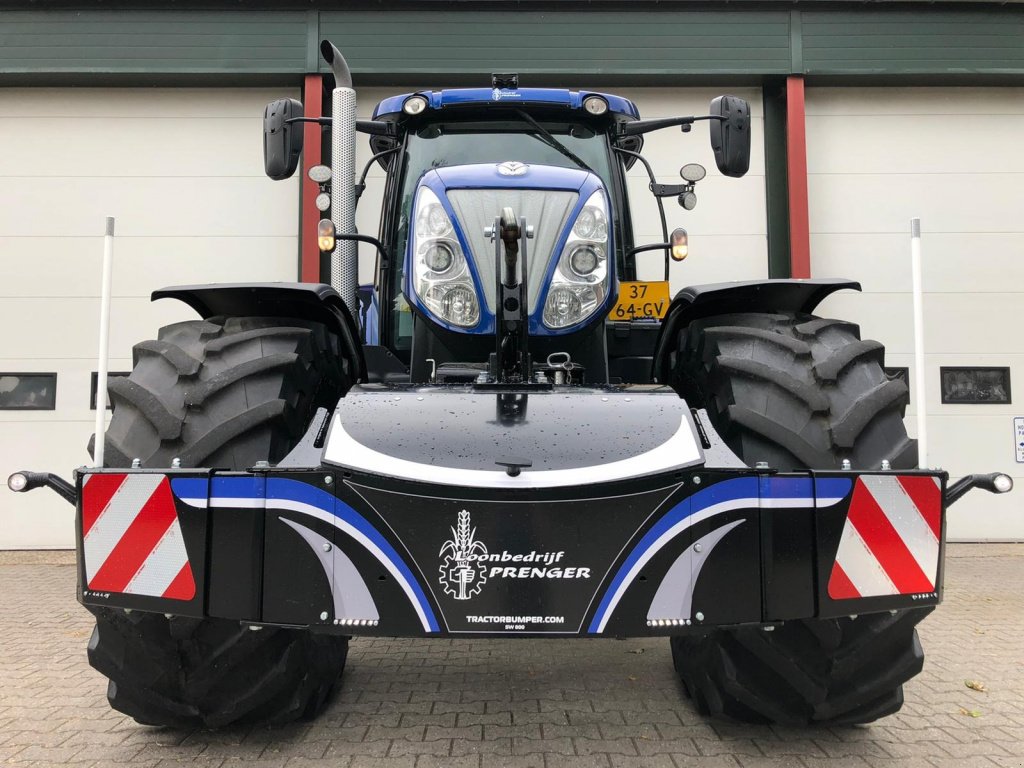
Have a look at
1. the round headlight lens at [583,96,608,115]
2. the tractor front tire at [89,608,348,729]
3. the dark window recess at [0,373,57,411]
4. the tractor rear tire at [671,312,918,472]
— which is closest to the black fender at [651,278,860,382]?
the tractor rear tire at [671,312,918,472]

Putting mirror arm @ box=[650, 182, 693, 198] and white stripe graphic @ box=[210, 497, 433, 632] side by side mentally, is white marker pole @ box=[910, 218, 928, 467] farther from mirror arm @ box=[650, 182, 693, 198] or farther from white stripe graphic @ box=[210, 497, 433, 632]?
mirror arm @ box=[650, 182, 693, 198]

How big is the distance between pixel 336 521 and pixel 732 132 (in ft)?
8.06

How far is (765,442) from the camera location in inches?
79.9

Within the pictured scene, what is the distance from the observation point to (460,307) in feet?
8.64

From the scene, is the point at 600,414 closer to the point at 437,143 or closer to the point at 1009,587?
the point at 437,143

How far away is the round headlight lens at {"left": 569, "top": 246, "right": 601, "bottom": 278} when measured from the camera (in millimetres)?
2672

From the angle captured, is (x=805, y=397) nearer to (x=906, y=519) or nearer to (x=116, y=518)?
(x=906, y=519)

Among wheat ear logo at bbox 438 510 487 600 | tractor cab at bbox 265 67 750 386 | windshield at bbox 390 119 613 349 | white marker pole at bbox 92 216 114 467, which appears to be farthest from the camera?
windshield at bbox 390 119 613 349

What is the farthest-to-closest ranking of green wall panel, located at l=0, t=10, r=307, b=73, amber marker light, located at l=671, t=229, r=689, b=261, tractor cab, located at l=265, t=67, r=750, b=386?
green wall panel, located at l=0, t=10, r=307, b=73
amber marker light, located at l=671, t=229, r=689, b=261
tractor cab, located at l=265, t=67, r=750, b=386

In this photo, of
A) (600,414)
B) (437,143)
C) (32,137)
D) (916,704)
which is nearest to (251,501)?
(600,414)

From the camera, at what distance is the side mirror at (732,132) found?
319 centimetres

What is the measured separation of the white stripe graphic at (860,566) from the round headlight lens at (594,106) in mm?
2207

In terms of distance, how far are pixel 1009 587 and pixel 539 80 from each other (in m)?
6.00

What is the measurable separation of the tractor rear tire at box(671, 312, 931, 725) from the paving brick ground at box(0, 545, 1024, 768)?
11.3 inches
